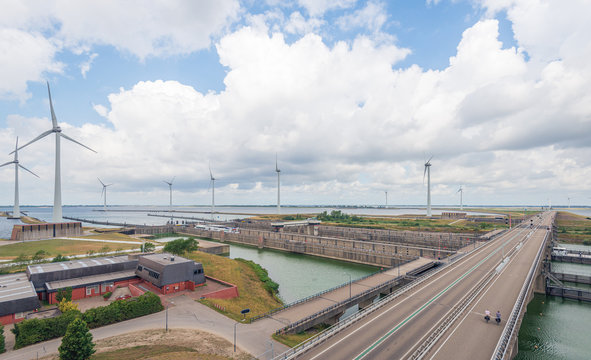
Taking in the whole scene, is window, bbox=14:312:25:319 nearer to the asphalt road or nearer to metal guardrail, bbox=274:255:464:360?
metal guardrail, bbox=274:255:464:360

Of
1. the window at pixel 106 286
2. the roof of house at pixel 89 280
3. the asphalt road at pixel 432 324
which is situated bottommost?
the window at pixel 106 286

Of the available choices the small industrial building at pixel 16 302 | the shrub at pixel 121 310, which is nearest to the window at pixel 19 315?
the small industrial building at pixel 16 302

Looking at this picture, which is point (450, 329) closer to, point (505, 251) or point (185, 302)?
point (185, 302)

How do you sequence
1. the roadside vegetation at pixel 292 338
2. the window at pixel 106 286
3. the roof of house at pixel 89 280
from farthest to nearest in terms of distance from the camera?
the window at pixel 106 286 < the roof of house at pixel 89 280 < the roadside vegetation at pixel 292 338

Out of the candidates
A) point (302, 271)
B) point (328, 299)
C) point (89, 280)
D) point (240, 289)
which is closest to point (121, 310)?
point (89, 280)

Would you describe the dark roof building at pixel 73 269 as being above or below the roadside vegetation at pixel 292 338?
above

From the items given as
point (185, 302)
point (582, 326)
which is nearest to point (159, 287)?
point (185, 302)

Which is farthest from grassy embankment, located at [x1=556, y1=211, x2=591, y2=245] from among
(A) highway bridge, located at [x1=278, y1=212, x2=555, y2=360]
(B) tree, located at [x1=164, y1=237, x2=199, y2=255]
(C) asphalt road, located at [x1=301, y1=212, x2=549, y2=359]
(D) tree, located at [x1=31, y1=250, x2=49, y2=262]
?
(D) tree, located at [x1=31, y1=250, x2=49, y2=262]

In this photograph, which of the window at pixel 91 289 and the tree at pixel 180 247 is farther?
the tree at pixel 180 247

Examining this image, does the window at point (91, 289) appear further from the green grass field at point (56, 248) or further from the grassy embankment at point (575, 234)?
the grassy embankment at point (575, 234)
